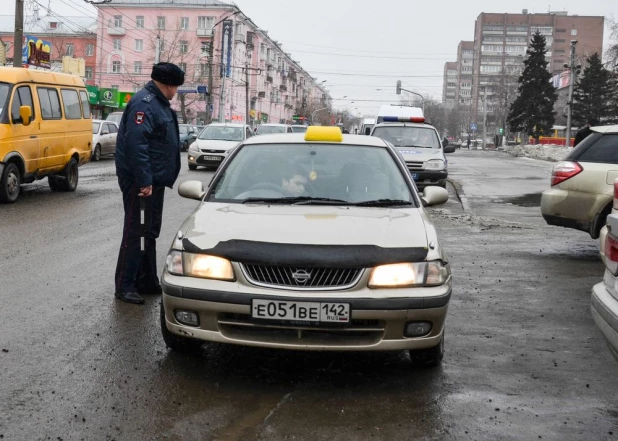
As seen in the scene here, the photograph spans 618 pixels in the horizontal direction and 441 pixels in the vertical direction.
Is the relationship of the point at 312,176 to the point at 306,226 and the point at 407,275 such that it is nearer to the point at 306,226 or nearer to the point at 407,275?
the point at 306,226

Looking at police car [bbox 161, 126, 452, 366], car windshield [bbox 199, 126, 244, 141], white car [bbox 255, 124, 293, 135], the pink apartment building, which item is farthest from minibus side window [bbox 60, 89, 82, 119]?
the pink apartment building

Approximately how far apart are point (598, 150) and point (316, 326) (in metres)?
6.01

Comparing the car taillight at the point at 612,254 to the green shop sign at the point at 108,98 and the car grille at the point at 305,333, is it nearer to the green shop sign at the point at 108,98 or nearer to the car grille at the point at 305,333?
the car grille at the point at 305,333

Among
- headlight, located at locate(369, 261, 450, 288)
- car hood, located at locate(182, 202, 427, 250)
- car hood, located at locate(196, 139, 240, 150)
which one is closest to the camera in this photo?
headlight, located at locate(369, 261, 450, 288)

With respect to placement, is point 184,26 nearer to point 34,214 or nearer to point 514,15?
point 34,214

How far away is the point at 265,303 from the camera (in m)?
4.12

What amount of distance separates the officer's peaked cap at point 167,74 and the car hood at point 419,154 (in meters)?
11.0

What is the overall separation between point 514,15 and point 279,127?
14634 centimetres

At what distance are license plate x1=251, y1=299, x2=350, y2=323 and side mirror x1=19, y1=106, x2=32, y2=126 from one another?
1015cm

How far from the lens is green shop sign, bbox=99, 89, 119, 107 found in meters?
56.1

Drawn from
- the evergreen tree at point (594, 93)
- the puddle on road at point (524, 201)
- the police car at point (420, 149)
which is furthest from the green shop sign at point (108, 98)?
the evergreen tree at point (594, 93)

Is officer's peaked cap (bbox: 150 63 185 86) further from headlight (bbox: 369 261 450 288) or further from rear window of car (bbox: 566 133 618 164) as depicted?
rear window of car (bbox: 566 133 618 164)

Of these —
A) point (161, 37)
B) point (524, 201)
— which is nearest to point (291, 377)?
point (524, 201)

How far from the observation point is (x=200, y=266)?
4.34 metres
